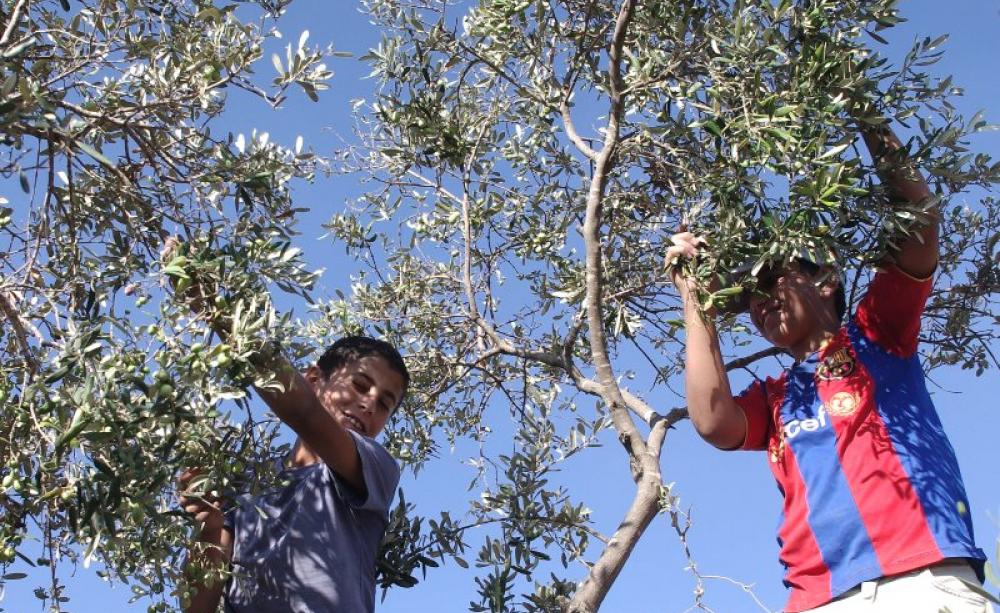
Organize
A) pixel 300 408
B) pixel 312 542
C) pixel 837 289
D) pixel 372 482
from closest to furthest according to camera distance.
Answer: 1. pixel 300 408
2. pixel 312 542
3. pixel 372 482
4. pixel 837 289

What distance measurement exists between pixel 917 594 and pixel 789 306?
1204 millimetres

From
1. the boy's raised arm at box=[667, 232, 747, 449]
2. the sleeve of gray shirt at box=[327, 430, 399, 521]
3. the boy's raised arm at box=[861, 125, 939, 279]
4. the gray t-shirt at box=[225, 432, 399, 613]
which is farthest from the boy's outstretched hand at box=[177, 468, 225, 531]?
the boy's raised arm at box=[861, 125, 939, 279]

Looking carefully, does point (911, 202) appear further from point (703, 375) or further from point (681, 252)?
point (703, 375)

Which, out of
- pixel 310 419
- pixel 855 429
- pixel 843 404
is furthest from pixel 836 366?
pixel 310 419

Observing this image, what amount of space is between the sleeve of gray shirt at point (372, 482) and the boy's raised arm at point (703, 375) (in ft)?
3.80

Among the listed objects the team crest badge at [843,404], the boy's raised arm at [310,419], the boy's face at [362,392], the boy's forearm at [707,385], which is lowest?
the boy's raised arm at [310,419]

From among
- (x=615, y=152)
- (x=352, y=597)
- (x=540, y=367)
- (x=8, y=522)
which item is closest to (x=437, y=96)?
(x=615, y=152)

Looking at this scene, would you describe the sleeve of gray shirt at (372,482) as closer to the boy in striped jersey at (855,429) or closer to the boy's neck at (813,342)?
the boy in striped jersey at (855,429)

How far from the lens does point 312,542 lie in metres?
3.89

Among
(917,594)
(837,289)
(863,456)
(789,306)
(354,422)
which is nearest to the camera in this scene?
(917,594)

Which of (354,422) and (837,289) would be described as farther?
(354,422)

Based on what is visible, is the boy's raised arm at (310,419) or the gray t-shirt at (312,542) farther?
the gray t-shirt at (312,542)

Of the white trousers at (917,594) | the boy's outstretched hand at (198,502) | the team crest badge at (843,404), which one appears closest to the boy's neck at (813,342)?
the team crest badge at (843,404)

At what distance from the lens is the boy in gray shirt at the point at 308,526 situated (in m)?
3.65
